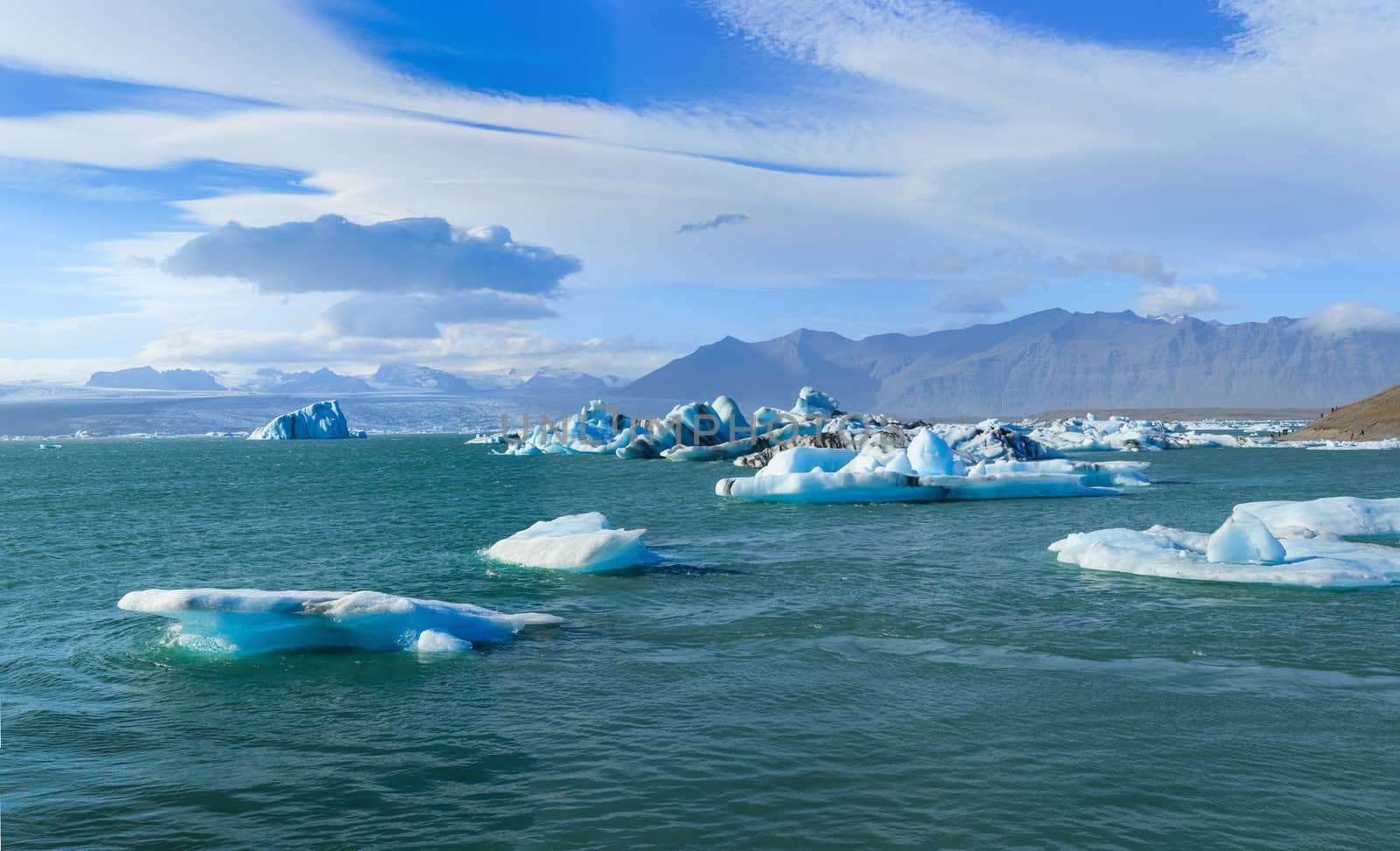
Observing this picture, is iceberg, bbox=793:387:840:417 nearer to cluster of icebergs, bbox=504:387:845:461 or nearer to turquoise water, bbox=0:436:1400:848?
cluster of icebergs, bbox=504:387:845:461

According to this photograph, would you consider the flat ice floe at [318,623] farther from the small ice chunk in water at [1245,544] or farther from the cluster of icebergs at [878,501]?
the small ice chunk in water at [1245,544]

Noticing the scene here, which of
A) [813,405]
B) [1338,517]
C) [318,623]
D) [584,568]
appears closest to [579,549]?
[584,568]

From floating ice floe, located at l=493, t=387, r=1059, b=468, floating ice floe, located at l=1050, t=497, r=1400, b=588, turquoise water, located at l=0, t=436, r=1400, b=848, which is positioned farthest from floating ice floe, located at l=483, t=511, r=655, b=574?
floating ice floe, located at l=493, t=387, r=1059, b=468

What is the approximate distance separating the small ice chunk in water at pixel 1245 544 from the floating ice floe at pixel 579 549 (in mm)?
11368

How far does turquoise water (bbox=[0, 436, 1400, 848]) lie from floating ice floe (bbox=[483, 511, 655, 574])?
0.41 metres

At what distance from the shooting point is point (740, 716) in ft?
34.4

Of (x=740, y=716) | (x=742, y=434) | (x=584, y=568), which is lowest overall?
(x=740, y=716)

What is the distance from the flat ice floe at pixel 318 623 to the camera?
12.5 meters

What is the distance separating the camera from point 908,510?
33812 mm

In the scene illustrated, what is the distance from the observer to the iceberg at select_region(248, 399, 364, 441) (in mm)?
163375

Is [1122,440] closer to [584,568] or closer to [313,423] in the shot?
[584,568]

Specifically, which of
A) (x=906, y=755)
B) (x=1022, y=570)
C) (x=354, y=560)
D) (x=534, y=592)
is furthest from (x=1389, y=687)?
(x=354, y=560)

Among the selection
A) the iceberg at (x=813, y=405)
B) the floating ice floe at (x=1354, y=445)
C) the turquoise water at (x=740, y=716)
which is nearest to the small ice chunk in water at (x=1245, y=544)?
the turquoise water at (x=740, y=716)

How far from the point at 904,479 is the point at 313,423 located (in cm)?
15220
